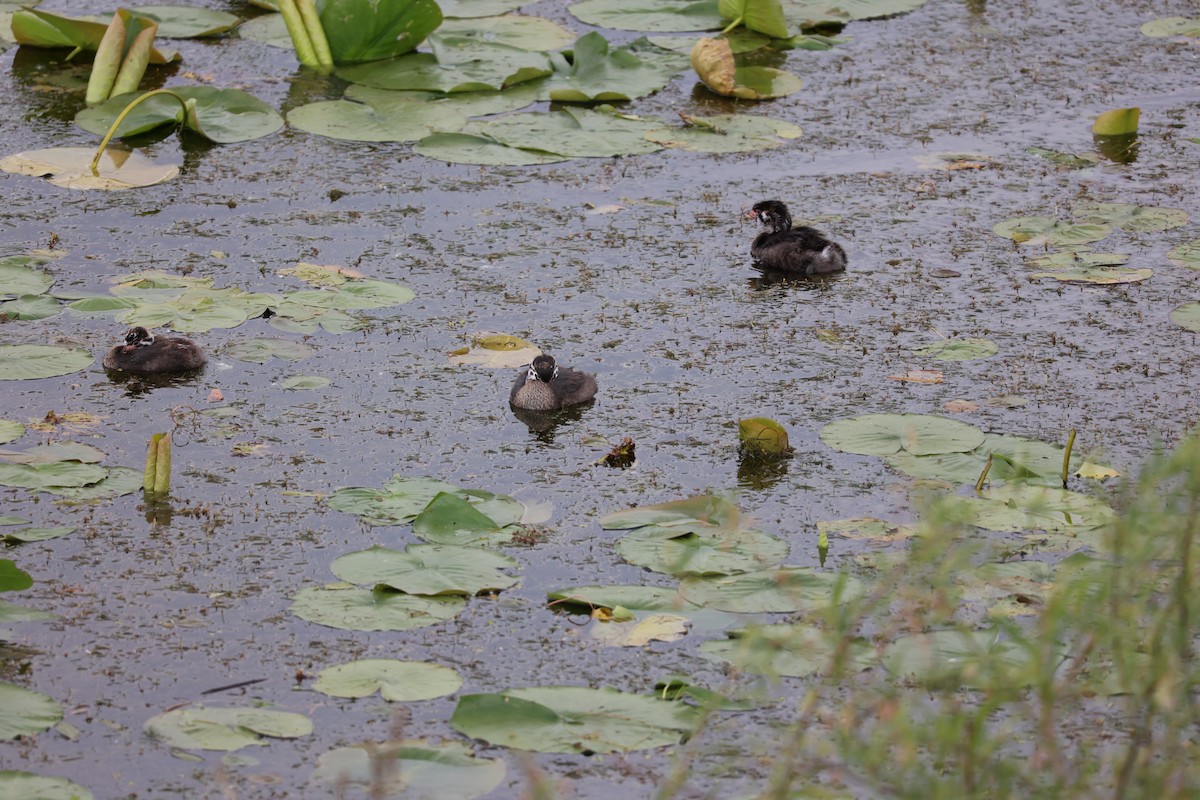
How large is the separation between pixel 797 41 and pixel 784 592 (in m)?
7.11

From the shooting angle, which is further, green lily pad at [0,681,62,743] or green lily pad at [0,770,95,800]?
green lily pad at [0,681,62,743]

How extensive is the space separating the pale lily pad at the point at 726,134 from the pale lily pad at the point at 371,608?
504 centimetres

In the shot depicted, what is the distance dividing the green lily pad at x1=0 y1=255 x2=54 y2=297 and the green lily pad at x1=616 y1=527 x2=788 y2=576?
12.1 feet

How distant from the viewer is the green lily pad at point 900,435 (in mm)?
6047

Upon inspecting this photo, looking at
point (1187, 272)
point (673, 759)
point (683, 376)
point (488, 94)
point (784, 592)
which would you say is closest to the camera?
point (673, 759)

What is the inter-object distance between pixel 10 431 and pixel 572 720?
3015mm

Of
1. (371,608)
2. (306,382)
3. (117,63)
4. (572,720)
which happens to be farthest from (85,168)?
(572,720)

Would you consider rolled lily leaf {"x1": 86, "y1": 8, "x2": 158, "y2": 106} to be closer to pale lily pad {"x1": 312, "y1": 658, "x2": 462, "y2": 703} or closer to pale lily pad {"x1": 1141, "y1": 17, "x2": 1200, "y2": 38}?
pale lily pad {"x1": 312, "y1": 658, "x2": 462, "y2": 703}

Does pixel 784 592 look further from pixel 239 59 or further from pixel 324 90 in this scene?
pixel 239 59

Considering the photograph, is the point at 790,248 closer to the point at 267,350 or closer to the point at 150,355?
the point at 267,350

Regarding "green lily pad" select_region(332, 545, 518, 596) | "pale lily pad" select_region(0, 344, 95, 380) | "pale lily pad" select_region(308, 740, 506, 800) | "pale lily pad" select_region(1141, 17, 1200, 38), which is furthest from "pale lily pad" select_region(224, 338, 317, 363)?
"pale lily pad" select_region(1141, 17, 1200, 38)

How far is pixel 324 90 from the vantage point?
10.2 meters

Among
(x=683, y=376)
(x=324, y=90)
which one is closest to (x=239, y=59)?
(x=324, y=90)

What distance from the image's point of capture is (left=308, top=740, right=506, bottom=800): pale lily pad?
409cm
